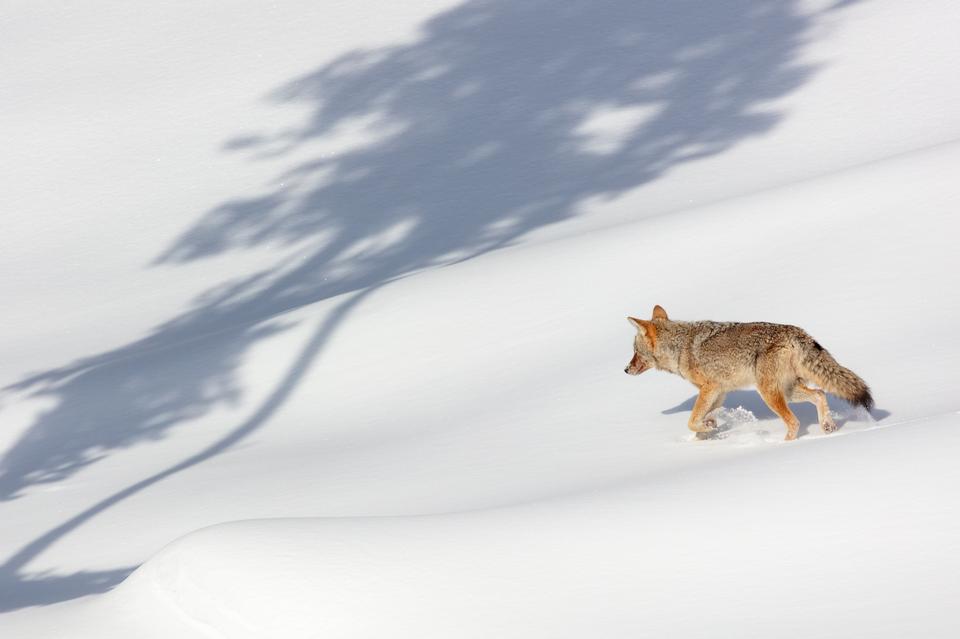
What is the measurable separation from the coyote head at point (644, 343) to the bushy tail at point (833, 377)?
45.7 inches

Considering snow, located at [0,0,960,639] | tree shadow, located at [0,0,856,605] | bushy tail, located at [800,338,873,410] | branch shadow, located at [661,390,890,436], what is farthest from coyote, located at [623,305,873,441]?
tree shadow, located at [0,0,856,605]

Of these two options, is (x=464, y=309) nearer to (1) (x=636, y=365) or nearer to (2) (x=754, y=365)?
(1) (x=636, y=365)

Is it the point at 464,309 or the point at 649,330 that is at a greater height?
the point at 464,309

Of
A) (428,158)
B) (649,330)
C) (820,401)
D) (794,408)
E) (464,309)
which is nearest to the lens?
(820,401)

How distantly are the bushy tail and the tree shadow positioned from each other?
544cm

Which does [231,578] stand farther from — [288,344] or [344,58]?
[344,58]

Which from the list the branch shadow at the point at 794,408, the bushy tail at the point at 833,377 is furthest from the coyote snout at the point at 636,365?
the bushy tail at the point at 833,377

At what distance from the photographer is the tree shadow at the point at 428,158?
11.9 meters

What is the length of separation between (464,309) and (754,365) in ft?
15.7

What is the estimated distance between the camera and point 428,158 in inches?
754

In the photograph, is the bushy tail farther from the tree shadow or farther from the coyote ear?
the tree shadow

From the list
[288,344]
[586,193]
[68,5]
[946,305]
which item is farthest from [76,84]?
[946,305]

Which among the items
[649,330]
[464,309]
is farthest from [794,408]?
[464,309]

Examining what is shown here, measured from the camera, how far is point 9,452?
37.2 feet
